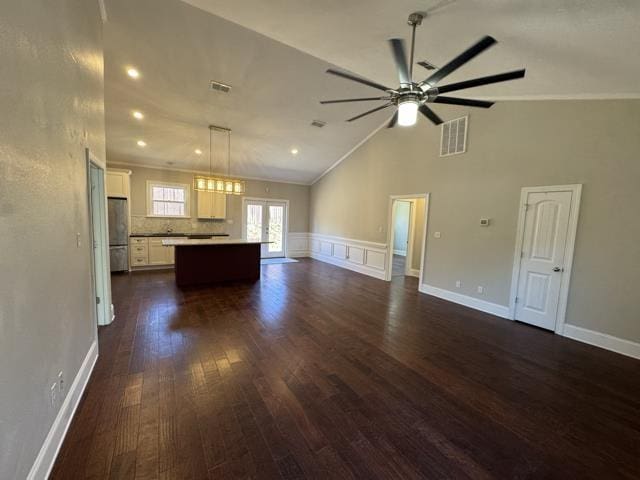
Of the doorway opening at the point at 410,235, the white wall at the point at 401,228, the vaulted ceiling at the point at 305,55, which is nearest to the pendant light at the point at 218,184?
the vaulted ceiling at the point at 305,55

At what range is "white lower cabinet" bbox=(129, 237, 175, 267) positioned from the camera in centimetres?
645

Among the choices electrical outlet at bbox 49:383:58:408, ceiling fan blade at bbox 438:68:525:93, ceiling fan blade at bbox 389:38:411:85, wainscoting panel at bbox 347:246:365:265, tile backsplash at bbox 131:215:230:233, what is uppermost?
ceiling fan blade at bbox 389:38:411:85

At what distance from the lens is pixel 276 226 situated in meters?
9.09

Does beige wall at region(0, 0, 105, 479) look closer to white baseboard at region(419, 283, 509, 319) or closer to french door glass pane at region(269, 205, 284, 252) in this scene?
white baseboard at region(419, 283, 509, 319)

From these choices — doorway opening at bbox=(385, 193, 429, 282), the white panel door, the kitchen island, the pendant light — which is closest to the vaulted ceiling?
the pendant light

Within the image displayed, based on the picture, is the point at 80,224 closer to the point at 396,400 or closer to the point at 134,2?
the point at 134,2

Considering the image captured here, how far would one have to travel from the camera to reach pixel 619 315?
313 cm

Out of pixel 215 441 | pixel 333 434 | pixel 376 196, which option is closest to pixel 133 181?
pixel 376 196

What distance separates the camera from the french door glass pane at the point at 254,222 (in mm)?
8570

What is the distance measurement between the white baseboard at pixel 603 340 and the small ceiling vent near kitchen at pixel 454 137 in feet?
10.2

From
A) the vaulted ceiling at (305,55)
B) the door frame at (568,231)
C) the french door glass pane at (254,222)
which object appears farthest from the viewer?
the french door glass pane at (254,222)

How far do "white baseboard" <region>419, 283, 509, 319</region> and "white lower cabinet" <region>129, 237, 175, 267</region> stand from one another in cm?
604

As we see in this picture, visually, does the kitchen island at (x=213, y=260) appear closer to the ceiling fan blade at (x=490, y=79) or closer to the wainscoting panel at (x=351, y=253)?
the wainscoting panel at (x=351, y=253)

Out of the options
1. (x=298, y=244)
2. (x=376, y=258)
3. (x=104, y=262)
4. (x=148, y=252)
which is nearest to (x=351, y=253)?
(x=376, y=258)
